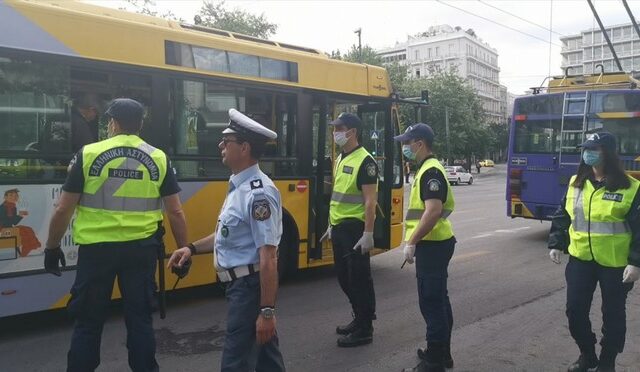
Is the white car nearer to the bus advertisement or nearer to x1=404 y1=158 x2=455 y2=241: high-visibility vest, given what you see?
the bus advertisement

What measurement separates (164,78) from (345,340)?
10.4 ft

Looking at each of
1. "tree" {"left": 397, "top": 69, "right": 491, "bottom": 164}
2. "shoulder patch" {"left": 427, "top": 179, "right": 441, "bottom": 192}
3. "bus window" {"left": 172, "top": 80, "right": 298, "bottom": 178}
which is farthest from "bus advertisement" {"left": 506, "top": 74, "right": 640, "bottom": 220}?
"tree" {"left": 397, "top": 69, "right": 491, "bottom": 164}

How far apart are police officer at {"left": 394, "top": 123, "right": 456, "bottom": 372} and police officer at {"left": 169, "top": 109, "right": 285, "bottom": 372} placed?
4.92ft

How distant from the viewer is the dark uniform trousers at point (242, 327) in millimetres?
2814

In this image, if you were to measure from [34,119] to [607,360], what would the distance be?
5.08 metres

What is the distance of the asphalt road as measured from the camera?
4.50m

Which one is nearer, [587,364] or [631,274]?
[631,274]

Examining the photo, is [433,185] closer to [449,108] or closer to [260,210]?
[260,210]

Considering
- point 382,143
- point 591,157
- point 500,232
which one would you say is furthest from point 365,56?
point 591,157

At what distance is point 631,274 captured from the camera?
382cm

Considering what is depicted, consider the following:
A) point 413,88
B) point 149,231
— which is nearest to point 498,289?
point 149,231

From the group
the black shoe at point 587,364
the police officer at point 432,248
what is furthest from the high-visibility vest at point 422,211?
the black shoe at point 587,364

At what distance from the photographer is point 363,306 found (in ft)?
16.1

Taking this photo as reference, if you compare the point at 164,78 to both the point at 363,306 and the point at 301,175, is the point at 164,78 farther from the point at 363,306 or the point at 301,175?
the point at 363,306
